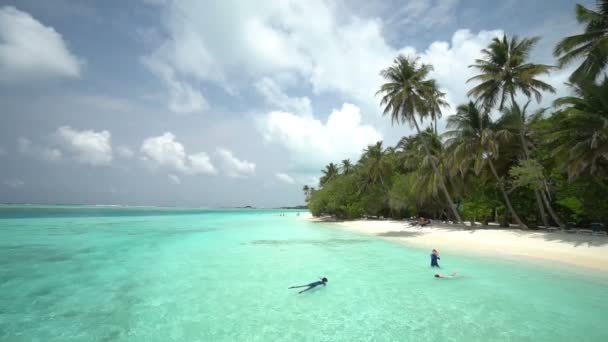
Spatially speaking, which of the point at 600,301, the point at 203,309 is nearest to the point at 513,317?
the point at 600,301

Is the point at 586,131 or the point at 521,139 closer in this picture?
the point at 586,131

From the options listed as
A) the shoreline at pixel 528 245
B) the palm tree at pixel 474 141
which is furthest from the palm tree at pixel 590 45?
the shoreline at pixel 528 245

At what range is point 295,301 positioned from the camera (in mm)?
9445

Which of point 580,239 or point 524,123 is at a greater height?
point 524,123

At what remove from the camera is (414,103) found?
89.0 feet

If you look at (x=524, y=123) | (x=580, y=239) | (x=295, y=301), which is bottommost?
(x=295, y=301)

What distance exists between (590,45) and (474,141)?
8.65 m

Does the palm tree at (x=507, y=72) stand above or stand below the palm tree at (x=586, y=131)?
above

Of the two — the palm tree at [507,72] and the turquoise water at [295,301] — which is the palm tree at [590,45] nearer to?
the palm tree at [507,72]

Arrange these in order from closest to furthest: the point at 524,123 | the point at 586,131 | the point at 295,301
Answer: the point at 295,301
the point at 586,131
the point at 524,123

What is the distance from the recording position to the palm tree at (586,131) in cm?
1470

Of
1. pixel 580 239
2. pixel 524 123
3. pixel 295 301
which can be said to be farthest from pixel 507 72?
pixel 295 301

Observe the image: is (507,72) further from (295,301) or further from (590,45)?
(295,301)

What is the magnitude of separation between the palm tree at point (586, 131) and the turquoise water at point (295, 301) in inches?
265
